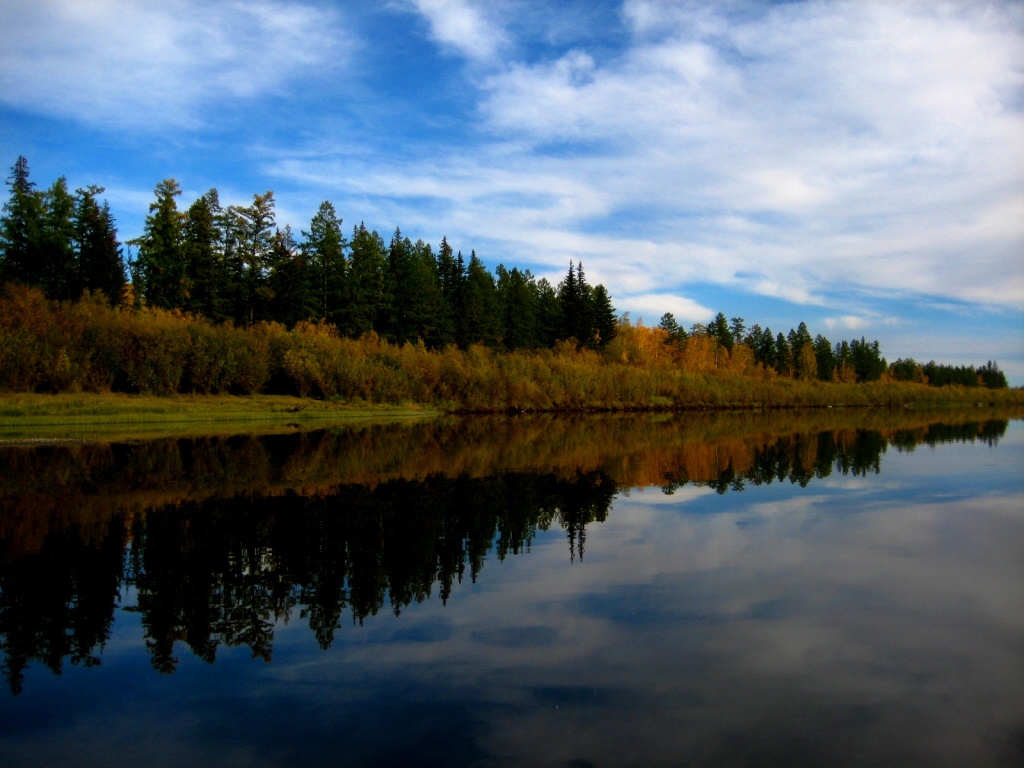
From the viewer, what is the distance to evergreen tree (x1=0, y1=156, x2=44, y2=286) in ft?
181

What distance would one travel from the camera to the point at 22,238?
183 feet

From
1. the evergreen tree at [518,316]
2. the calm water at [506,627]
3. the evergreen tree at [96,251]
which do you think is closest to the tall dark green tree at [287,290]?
the evergreen tree at [96,251]

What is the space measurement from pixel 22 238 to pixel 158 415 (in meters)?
28.6

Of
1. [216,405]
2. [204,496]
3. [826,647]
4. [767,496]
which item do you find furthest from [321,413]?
[826,647]

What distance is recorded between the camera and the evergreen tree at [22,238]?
55.0 m

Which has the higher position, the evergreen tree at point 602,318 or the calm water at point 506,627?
the evergreen tree at point 602,318

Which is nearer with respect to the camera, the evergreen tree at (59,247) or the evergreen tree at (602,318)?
the evergreen tree at (59,247)

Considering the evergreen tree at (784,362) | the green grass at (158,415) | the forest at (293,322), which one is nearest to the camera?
the green grass at (158,415)

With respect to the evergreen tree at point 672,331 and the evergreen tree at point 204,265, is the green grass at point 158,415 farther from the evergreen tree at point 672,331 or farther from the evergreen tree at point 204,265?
the evergreen tree at point 672,331

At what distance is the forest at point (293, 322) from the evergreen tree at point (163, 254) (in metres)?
0.12

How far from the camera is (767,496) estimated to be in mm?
16766

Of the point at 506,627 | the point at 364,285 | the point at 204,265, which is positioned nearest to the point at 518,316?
the point at 364,285

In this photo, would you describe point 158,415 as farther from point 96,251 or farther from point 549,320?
point 549,320

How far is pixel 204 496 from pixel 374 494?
386 cm
